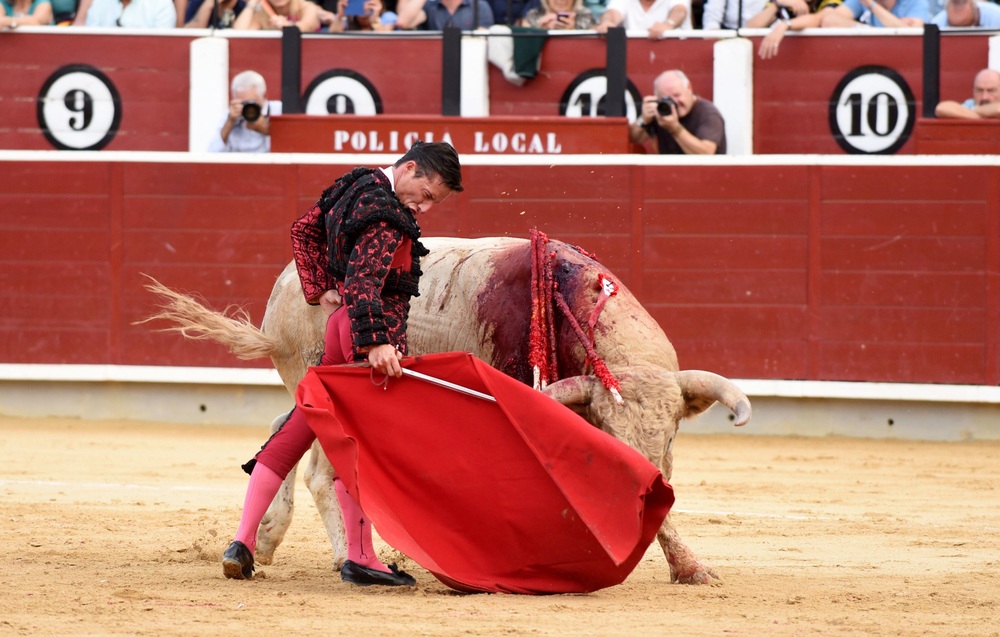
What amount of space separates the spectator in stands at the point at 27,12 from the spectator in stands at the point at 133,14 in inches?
8.7

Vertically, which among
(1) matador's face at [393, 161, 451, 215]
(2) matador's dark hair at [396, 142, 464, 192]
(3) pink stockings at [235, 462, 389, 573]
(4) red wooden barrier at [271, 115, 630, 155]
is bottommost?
(3) pink stockings at [235, 462, 389, 573]

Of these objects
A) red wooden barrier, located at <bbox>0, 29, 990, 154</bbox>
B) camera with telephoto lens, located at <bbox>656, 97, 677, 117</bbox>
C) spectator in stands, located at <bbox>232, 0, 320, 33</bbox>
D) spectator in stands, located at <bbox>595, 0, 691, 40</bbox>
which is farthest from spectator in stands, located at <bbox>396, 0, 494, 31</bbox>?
camera with telephoto lens, located at <bbox>656, 97, 677, 117</bbox>

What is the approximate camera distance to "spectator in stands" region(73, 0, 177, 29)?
962 centimetres

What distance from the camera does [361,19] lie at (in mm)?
9422

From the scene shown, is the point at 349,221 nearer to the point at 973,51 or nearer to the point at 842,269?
the point at 842,269

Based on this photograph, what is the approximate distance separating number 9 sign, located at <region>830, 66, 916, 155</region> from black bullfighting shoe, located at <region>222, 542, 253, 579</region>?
5917 mm

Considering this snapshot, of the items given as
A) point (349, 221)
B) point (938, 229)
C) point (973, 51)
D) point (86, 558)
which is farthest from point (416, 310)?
point (973, 51)

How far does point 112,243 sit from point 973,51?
5.22 metres

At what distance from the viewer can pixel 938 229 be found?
8297mm

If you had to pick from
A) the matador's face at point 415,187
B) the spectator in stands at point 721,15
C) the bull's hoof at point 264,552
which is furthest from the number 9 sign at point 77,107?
the matador's face at point 415,187

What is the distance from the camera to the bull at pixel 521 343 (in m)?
3.88

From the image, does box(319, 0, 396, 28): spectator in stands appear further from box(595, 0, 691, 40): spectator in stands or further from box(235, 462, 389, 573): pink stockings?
box(235, 462, 389, 573): pink stockings

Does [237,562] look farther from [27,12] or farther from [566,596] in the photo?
[27,12]

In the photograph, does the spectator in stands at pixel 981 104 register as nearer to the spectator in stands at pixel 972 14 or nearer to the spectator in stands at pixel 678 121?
the spectator in stands at pixel 972 14
